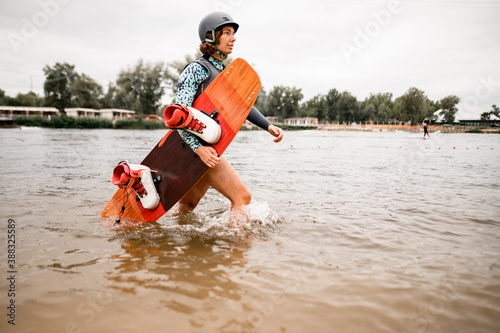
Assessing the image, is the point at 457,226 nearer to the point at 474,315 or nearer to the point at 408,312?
the point at 474,315

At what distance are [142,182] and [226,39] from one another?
6.64ft

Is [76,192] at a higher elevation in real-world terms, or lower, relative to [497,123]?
lower

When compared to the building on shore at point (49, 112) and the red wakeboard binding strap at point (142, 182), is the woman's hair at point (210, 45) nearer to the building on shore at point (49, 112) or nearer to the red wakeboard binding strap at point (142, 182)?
the red wakeboard binding strap at point (142, 182)

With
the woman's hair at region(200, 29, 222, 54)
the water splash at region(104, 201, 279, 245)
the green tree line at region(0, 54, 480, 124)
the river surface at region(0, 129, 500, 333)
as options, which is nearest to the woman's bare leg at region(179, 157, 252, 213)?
the water splash at region(104, 201, 279, 245)

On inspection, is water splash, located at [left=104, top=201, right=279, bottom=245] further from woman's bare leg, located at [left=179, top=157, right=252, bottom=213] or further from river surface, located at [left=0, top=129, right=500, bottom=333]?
woman's bare leg, located at [left=179, top=157, right=252, bottom=213]

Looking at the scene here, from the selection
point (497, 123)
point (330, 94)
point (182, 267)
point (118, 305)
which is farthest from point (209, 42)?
point (330, 94)

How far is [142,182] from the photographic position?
3586 millimetres

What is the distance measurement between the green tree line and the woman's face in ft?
250

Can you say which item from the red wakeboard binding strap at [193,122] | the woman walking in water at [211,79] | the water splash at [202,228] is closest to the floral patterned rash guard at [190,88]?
the woman walking in water at [211,79]

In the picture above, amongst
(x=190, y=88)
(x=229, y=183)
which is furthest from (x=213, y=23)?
(x=229, y=183)

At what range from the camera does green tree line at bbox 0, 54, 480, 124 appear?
78812 mm

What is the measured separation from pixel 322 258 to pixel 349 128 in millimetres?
98429

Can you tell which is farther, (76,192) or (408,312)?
(76,192)

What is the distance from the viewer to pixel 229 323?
6.01 feet
